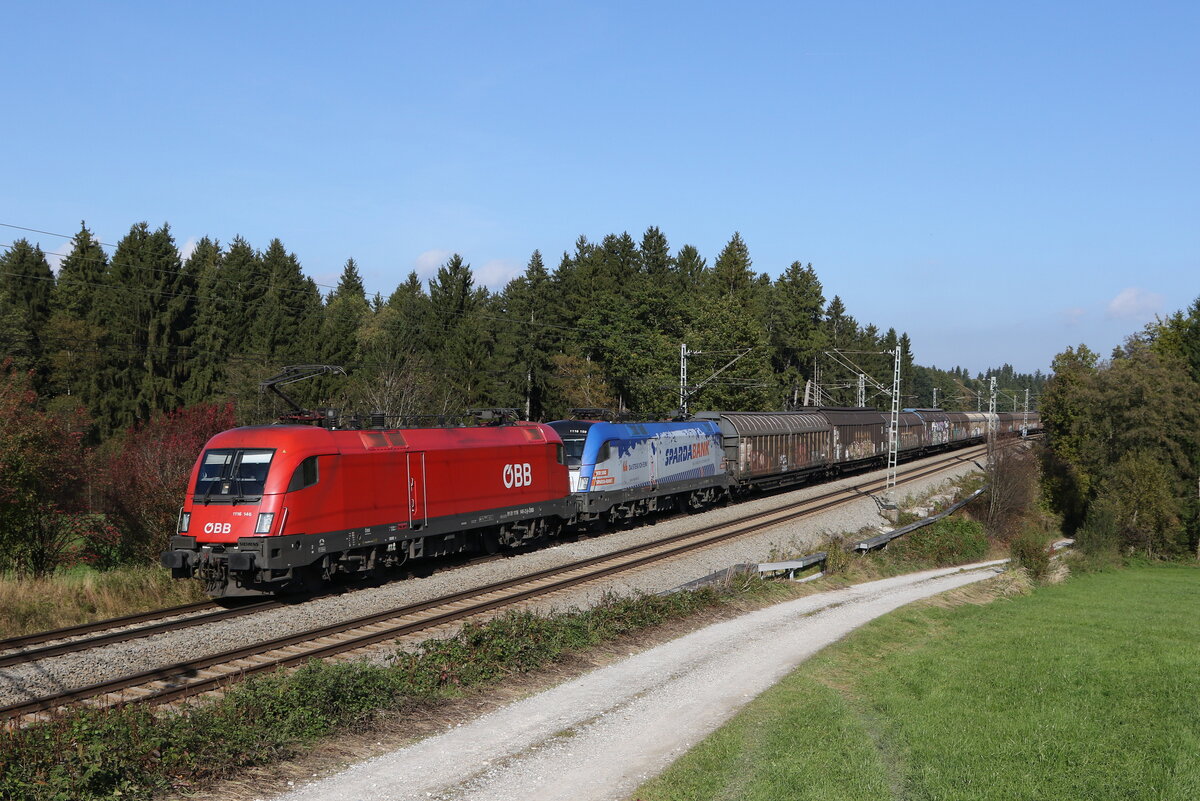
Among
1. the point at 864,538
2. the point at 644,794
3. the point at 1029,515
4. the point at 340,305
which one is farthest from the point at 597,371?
the point at 644,794

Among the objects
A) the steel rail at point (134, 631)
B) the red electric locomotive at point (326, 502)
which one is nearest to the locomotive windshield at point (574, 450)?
the red electric locomotive at point (326, 502)

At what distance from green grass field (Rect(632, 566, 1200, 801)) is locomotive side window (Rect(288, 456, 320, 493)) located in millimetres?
10179

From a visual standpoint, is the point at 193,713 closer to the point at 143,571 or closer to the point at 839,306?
the point at 143,571

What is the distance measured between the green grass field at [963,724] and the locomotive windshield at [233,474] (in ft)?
35.3

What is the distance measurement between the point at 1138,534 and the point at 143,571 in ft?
167

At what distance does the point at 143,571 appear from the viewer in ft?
66.3

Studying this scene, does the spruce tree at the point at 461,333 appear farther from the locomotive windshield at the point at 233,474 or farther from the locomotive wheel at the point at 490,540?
the locomotive windshield at the point at 233,474

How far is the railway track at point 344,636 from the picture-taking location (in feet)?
40.8

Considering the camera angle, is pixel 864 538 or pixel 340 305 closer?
pixel 864 538

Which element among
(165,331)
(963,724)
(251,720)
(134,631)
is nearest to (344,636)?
(134,631)

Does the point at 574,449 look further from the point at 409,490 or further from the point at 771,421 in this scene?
the point at 771,421

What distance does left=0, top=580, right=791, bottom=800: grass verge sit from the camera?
8547 mm

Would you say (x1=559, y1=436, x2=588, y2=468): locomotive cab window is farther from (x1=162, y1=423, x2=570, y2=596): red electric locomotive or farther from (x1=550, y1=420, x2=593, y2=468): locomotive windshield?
(x1=162, y1=423, x2=570, y2=596): red electric locomotive

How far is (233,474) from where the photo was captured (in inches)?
737
